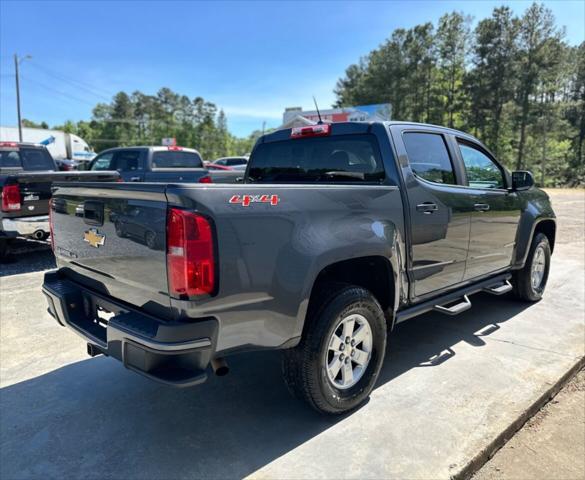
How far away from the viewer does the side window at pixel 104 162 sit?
10.5 m

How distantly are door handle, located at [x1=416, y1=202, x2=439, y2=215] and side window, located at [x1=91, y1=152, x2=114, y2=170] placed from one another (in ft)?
29.1

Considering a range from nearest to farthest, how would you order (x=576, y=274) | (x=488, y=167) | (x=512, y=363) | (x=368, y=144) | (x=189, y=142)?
(x=368, y=144) < (x=512, y=363) < (x=488, y=167) < (x=576, y=274) < (x=189, y=142)

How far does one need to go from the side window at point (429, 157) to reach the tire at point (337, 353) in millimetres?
1231

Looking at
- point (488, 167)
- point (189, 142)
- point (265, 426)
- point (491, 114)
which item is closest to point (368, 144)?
point (488, 167)

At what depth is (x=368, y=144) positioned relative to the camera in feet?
11.0

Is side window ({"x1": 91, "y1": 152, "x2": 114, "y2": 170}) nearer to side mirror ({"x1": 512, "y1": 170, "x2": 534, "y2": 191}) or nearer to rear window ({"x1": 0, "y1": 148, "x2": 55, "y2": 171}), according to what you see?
rear window ({"x1": 0, "y1": 148, "x2": 55, "y2": 171})

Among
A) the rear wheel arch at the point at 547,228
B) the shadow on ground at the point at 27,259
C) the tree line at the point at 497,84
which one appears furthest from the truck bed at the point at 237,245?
the tree line at the point at 497,84

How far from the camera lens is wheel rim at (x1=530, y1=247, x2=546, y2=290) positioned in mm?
5118

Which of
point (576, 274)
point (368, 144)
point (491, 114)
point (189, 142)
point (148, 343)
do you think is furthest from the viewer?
point (189, 142)

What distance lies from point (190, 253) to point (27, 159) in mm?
9101

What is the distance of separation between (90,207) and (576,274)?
6.78 metres

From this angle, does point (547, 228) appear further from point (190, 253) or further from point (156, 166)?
point (156, 166)

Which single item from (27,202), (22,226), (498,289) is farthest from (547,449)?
(27,202)

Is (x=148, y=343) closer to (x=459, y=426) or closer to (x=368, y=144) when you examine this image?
(x=459, y=426)
